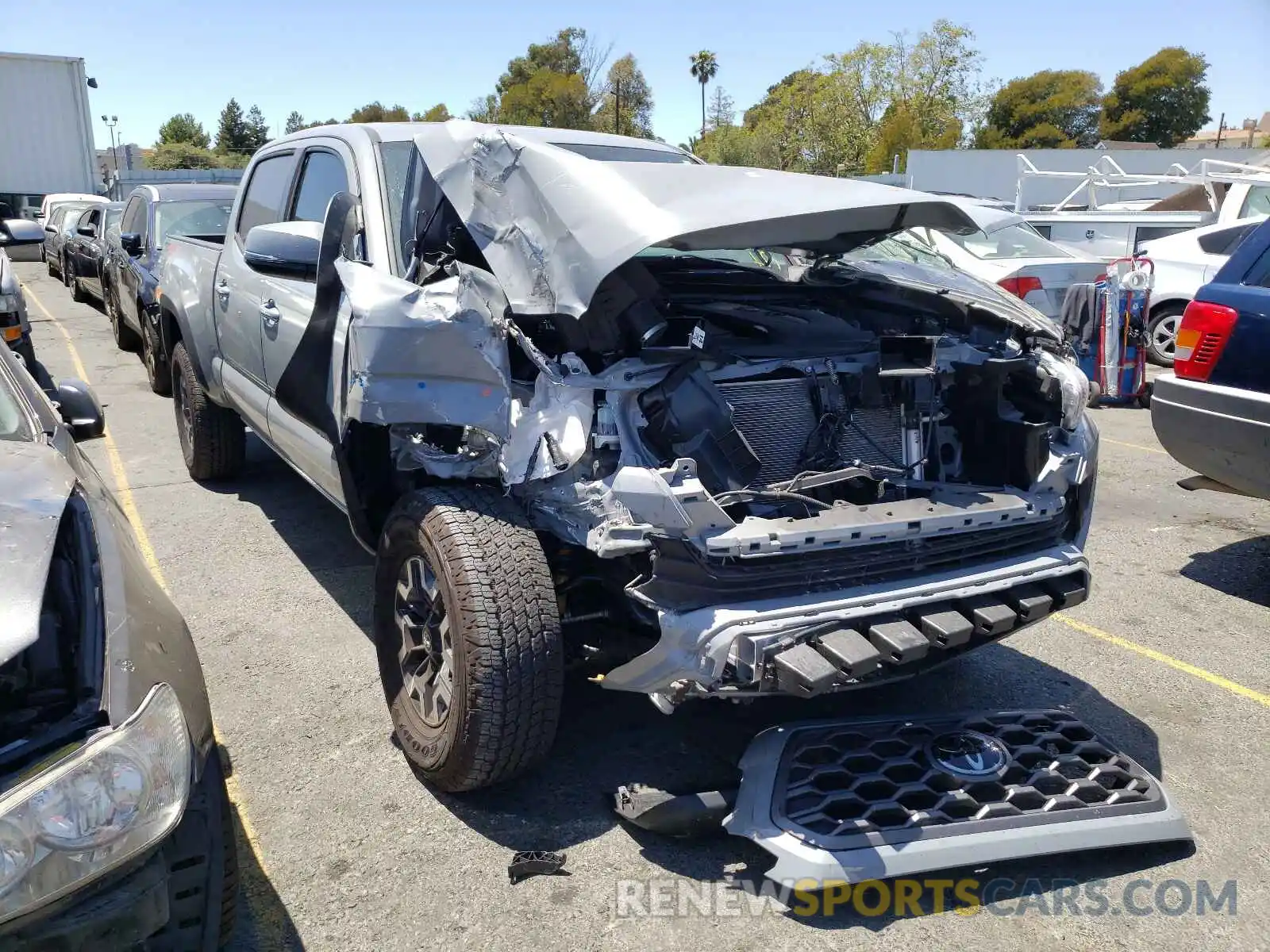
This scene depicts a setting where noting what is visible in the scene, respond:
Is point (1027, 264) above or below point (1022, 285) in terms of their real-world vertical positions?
above

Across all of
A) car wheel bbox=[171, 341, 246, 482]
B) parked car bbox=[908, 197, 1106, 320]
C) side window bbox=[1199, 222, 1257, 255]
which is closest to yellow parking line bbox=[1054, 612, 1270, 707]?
car wheel bbox=[171, 341, 246, 482]

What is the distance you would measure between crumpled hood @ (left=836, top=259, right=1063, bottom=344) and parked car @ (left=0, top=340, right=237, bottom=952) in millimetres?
2964

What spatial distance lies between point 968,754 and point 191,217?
8.80 meters

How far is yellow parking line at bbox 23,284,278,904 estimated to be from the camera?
2.94 m

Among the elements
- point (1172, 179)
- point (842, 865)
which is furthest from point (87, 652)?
point (1172, 179)

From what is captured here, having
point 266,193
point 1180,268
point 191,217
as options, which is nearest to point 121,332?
point 191,217

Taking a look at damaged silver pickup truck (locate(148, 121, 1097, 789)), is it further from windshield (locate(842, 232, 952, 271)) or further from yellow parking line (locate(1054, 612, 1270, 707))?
windshield (locate(842, 232, 952, 271))

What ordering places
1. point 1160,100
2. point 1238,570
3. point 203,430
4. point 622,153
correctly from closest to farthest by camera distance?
1. point 622,153
2. point 1238,570
3. point 203,430
4. point 1160,100

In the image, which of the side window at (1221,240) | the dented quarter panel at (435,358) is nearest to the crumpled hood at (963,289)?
the dented quarter panel at (435,358)

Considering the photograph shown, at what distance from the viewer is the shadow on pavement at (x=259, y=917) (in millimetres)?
2520

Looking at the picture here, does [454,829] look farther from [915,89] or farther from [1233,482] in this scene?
[915,89]

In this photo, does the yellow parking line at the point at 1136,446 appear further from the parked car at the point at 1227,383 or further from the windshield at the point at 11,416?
the windshield at the point at 11,416

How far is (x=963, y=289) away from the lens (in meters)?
4.04

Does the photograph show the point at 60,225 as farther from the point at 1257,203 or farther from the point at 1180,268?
the point at 1257,203
